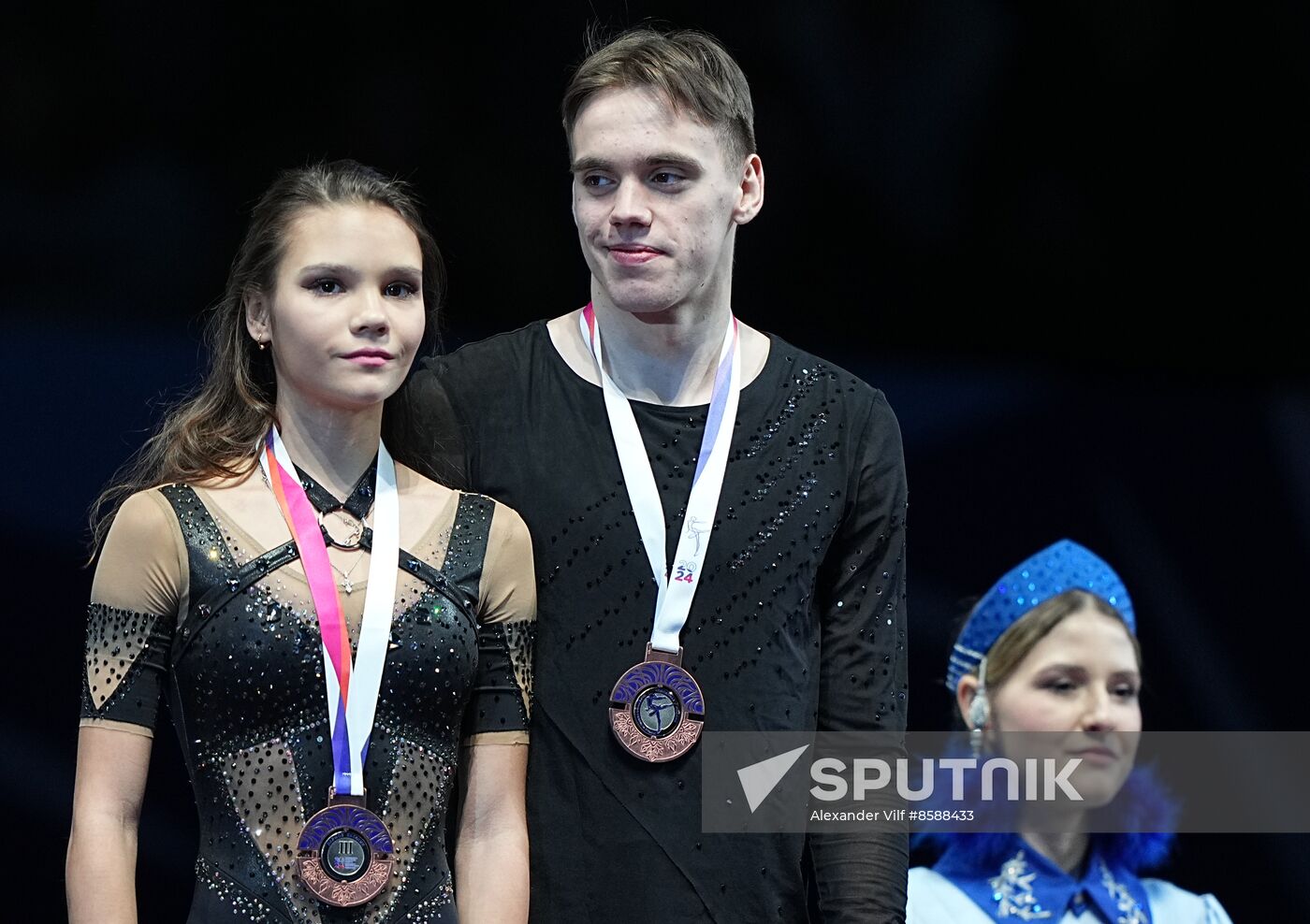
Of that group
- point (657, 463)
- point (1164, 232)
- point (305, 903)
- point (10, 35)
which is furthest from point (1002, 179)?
point (305, 903)

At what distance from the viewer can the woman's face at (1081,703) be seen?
157 inches

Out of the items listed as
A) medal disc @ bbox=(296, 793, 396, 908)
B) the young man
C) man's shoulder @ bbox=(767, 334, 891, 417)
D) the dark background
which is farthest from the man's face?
the dark background

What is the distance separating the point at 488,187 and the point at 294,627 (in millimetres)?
1888

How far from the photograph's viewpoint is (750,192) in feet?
10.1

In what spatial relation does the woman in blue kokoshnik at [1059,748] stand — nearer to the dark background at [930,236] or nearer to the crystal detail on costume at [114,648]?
the dark background at [930,236]

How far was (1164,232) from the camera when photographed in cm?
461

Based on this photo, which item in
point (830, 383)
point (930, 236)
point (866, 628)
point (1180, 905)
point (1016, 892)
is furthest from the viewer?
point (930, 236)

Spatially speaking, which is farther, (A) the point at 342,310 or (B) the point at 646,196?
(B) the point at 646,196

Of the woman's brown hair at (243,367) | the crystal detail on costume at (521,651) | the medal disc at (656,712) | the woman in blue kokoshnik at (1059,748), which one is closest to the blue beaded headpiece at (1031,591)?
the woman in blue kokoshnik at (1059,748)

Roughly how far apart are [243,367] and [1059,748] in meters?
2.06

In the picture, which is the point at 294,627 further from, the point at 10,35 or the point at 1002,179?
the point at 1002,179

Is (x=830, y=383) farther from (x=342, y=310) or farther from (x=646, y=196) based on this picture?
(x=342, y=310)

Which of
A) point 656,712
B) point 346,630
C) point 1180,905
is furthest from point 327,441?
point 1180,905

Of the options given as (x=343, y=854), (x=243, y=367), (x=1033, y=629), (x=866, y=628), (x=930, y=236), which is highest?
(x=930, y=236)
